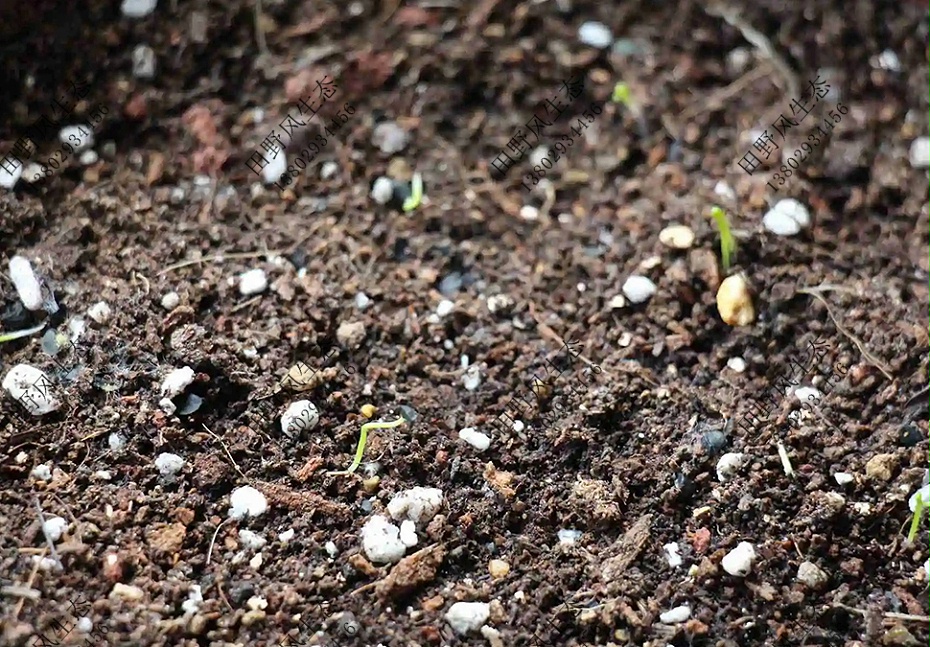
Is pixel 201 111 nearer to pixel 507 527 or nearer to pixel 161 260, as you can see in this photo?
pixel 161 260

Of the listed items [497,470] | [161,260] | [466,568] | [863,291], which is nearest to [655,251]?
[863,291]

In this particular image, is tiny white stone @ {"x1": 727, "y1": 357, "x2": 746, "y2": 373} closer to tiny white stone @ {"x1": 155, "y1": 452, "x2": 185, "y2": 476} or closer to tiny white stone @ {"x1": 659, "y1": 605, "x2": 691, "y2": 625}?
tiny white stone @ {"x1": 659, "y1": 605, "x2": 691, "y2": 625}

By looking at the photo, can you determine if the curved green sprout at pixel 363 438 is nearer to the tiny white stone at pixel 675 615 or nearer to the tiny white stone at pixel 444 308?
the tiny white stone at pixel 444 308

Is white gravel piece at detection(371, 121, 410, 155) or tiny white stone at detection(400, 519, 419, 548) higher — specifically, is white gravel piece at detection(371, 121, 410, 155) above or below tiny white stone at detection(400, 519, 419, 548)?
above

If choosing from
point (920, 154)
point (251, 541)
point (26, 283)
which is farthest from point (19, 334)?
point (920, 154)

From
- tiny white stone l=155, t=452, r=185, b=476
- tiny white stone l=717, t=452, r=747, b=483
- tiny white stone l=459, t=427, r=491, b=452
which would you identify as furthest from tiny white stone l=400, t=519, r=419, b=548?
tiny white stone l=717, t=452, r=747, b=483

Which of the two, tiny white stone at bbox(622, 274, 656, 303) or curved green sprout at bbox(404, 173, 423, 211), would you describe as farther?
curved green sprout at bbox(404, 173, 423, 211)
